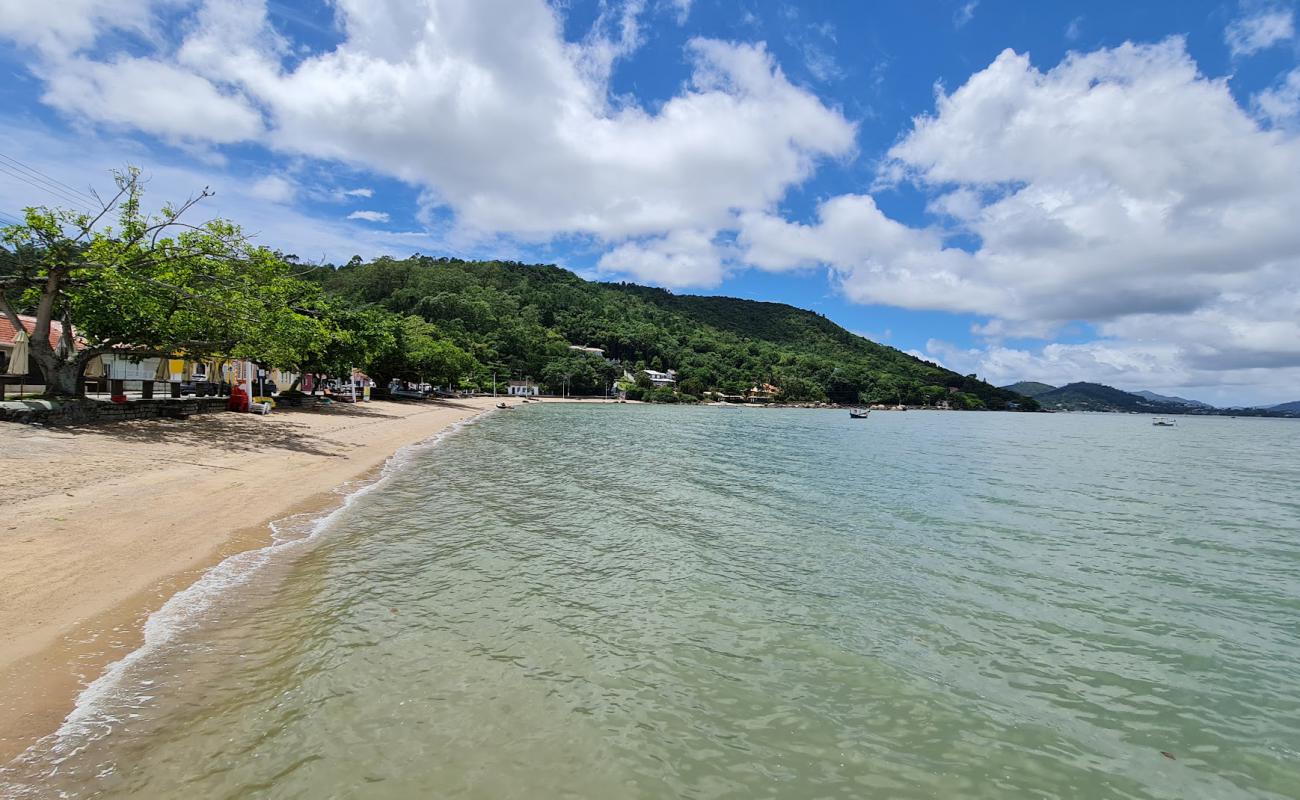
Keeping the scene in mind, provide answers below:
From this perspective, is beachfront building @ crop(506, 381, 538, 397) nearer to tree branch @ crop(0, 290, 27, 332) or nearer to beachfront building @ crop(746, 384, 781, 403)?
beachfront building @ crop(746, 384, 781, 403)

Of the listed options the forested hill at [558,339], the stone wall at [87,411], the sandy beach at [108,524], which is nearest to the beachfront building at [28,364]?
the stone wall at [87,411]

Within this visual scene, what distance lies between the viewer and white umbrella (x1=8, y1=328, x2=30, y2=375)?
19656 mm

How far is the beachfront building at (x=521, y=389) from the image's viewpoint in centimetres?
13538

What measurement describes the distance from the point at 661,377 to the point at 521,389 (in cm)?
4639

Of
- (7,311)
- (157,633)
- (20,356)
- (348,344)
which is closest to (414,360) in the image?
(348,344)

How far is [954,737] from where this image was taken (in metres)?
5.80

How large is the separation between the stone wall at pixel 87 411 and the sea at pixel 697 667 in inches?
439

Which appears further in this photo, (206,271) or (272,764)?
(206,271)

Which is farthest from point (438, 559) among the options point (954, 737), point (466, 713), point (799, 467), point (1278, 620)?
point (799, 467)

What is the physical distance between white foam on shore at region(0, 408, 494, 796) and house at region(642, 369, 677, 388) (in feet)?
477

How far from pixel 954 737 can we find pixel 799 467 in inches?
887

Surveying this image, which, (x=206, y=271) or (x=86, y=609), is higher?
(x=206, y=271)

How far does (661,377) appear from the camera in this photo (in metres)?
169

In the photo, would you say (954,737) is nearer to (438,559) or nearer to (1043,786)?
(1043,786)
